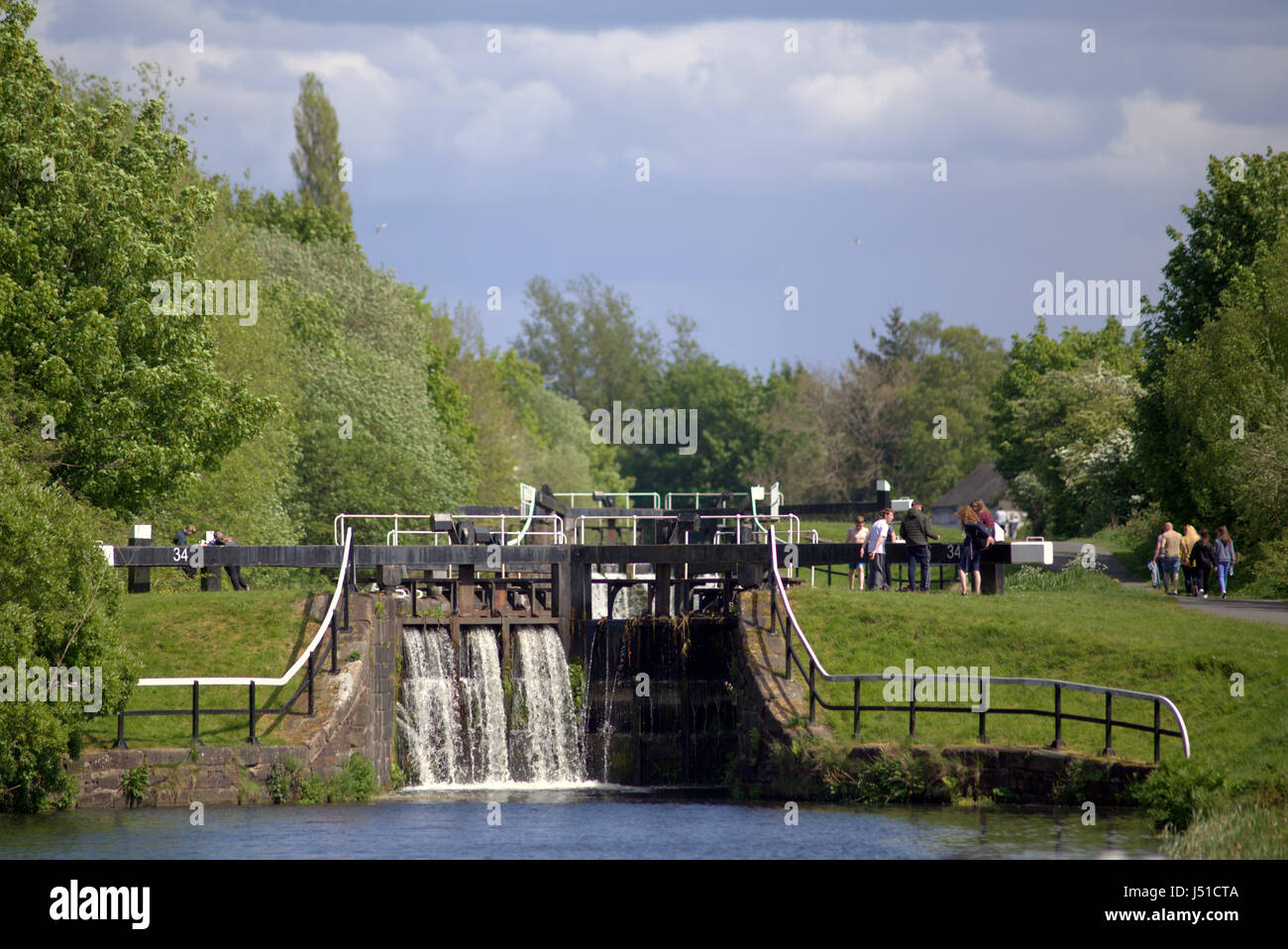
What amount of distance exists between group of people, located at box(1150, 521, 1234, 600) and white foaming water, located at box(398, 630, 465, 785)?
54.1ft

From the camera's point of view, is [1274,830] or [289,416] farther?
[289,416]

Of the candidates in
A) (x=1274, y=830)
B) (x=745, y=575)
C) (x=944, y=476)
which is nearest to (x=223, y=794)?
(x=745, y=575)

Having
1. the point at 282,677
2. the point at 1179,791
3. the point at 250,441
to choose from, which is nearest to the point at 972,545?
the point at 1179,791

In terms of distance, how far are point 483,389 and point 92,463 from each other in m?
55.9

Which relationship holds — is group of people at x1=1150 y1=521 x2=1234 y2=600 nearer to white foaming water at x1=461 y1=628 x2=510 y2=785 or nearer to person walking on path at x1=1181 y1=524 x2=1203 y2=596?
person walking on path at x1=1181 y1=524 x2=1203 y2=596

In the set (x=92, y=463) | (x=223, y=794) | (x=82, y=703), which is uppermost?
(x=92, y=463)

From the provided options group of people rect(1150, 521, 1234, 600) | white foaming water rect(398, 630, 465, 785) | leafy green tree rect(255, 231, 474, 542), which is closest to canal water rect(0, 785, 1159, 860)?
white foaming water rect(398, 630, 465, 785)

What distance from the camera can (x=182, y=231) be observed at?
33.9m

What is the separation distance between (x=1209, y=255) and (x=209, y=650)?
36.3 meters

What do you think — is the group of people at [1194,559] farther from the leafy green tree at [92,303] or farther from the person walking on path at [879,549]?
the leafy green tree at [92,303]

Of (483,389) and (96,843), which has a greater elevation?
(483,389)

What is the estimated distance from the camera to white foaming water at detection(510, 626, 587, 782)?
98.9ft
